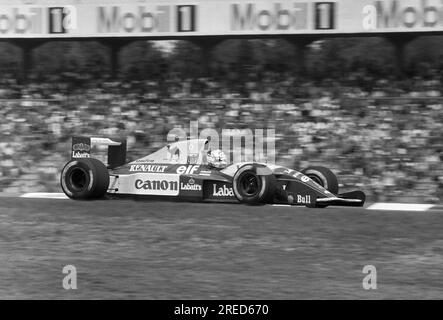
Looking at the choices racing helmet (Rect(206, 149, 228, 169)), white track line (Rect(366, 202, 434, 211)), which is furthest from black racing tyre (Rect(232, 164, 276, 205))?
white track line (Rect(366, 202, 434, 211))

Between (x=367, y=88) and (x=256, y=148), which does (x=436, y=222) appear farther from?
(x=367, y=88)

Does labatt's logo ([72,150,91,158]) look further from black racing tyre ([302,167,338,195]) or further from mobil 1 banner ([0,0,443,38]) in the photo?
mobil 1 banner ([0,0,443,38])

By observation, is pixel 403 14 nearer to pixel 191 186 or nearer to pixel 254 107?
pixel 254 107

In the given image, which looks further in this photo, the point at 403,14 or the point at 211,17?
the point at 211,17

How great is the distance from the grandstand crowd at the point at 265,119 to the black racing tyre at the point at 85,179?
130 inches

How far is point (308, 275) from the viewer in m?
7.88

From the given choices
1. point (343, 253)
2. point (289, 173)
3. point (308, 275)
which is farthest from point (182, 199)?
point (308, 275)

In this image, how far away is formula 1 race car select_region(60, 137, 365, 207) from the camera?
493 inches

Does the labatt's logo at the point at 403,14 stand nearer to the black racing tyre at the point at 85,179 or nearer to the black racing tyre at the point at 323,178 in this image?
the black racing tyre at the point at 323,178

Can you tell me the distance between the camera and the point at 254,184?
494 inches

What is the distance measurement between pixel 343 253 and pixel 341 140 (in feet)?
26.5

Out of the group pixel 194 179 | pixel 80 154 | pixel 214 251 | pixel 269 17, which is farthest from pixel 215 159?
pixel 269 17

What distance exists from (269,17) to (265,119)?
326cm

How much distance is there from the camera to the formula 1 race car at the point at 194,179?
1253cm
